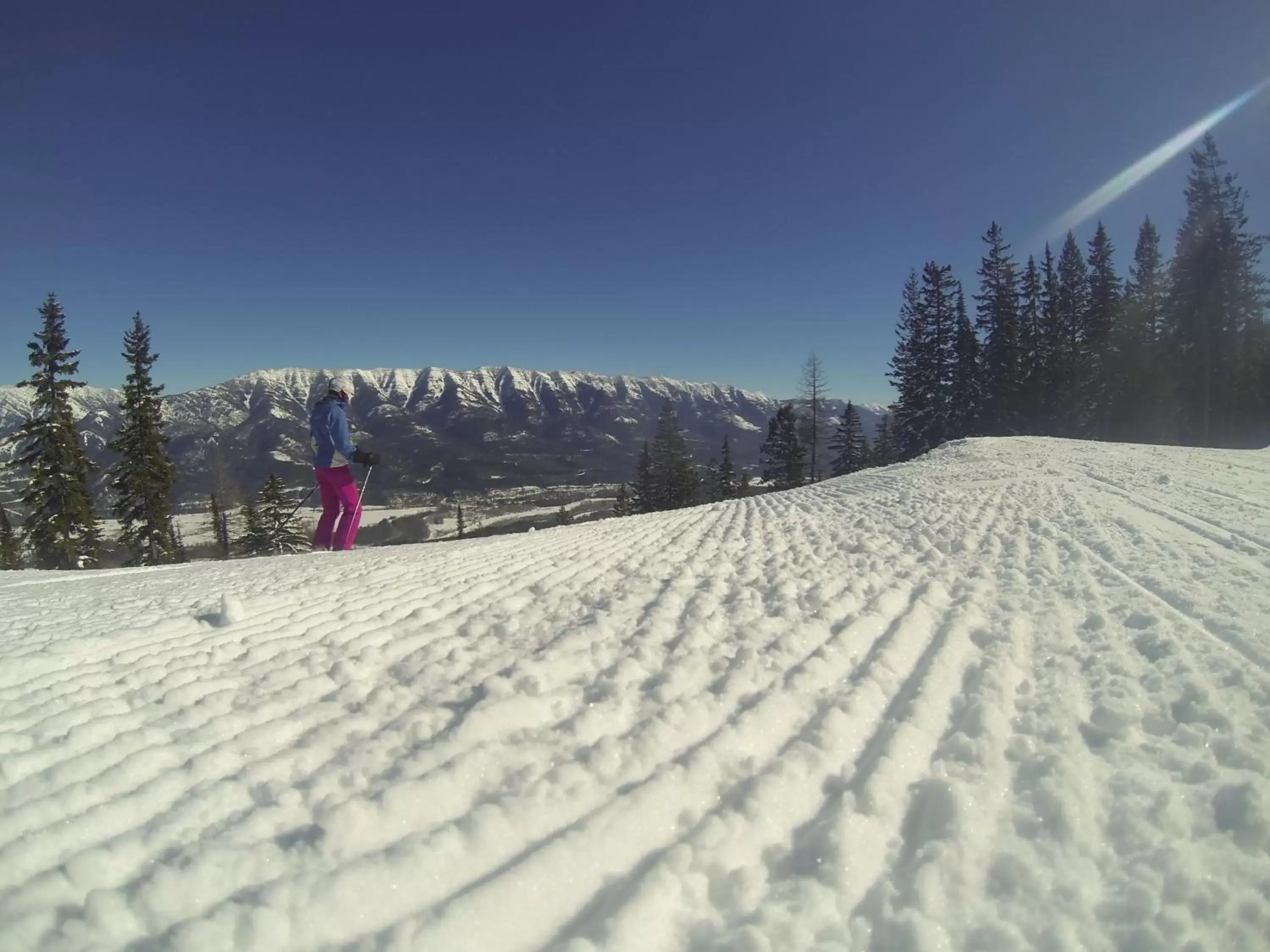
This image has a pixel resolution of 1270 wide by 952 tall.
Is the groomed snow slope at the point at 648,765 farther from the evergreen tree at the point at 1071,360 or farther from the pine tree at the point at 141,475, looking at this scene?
the evergreen tree at the point at 1071,360

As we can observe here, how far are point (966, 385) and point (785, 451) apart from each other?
1252 centimetres

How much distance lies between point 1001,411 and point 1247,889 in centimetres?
4099

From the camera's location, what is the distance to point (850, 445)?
41375 mm

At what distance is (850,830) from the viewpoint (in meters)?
2.47

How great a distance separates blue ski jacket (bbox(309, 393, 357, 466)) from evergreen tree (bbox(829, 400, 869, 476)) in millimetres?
37192

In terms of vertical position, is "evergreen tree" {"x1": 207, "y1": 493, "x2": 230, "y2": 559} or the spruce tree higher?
the spruce tree

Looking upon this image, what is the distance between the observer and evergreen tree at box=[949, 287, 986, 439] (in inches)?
1470

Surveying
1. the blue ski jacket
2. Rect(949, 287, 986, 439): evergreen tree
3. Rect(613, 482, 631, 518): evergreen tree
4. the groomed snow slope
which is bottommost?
Rect(613, 482, 631, 518): evergreen tree

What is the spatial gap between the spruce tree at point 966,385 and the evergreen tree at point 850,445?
6.14m

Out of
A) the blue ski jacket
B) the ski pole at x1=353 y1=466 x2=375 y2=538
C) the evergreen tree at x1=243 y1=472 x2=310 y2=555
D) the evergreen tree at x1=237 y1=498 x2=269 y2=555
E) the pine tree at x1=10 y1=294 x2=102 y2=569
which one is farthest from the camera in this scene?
the evergreen tree at x1=237 y1=498 x2=269 y2=555

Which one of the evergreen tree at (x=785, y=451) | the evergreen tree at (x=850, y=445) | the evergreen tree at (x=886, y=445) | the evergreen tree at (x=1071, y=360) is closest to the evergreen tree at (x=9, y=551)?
the evergreen tree at (x=785, y=451)

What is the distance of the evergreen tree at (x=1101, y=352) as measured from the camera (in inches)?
1411

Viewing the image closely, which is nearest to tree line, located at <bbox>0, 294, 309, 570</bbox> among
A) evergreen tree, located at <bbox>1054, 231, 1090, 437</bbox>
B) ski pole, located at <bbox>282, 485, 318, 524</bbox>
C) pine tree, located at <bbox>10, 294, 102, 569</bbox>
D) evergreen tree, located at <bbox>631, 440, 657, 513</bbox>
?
pine tree, located at <bbox>10, 294, 102, 569</bbox>

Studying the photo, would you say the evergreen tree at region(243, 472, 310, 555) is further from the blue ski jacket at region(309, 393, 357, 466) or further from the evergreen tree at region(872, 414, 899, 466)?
the evergreen tree at region(872, 414, 899, 466)
